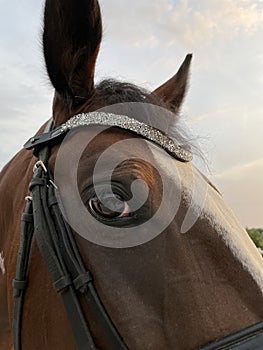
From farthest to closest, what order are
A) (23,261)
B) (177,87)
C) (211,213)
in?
(177,87)
(23,261)
(211,213)

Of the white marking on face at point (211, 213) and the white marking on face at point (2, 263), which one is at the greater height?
the white marking on face at point (2, 263)

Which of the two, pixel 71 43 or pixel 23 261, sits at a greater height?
pixel 71 43

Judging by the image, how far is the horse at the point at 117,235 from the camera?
5.12 feet

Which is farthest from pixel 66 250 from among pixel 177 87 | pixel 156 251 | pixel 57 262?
pixel 177 87

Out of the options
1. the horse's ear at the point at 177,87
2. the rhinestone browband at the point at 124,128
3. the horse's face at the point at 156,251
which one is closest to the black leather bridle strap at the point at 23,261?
the horse's face at the point at 156,251

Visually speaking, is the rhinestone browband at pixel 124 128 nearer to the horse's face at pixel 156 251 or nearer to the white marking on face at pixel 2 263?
the horse's face at pixel 156 251

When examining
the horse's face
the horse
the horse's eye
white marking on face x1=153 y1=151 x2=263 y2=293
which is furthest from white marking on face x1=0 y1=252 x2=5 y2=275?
white marking on face x1=153 y1=151 x2=263 y2=293

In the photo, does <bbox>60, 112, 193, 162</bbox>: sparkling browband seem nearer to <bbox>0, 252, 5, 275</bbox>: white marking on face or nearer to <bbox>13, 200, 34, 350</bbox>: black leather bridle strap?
<bbox>13, 200, 34, 350</bbox>: black leather bridle strap

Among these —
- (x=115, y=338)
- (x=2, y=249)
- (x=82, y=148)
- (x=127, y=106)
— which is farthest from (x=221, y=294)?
(x=2, y=249)

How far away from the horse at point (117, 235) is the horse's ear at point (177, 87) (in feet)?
1.09

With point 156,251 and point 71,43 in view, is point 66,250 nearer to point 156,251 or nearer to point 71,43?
point 156,251

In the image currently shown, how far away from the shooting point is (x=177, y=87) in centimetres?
253

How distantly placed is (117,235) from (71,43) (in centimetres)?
91

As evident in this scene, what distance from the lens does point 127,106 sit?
6.73 ft
